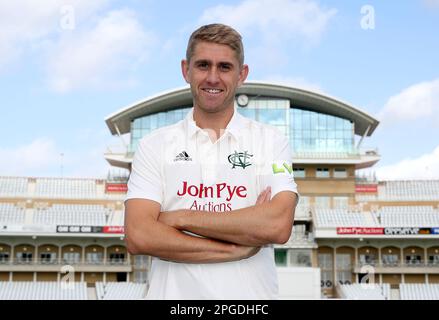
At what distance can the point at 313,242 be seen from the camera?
156 ft

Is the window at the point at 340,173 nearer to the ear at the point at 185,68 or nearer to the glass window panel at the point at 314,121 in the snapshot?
the glass window panel at the point at 314,121

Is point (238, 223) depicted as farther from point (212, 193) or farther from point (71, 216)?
point (71, 216)

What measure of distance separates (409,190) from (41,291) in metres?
32.6

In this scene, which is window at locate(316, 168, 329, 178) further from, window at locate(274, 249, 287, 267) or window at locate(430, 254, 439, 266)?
window at locate(430, 254, 439, 266)

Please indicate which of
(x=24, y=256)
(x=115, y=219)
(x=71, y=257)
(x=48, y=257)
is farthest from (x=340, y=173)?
(x=24, y=256)

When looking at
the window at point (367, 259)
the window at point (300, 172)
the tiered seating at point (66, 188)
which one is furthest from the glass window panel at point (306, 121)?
the tiered seating at point (66, 188)

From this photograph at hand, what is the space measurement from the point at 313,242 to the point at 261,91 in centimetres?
1350

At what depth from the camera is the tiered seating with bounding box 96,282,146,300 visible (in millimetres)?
42156

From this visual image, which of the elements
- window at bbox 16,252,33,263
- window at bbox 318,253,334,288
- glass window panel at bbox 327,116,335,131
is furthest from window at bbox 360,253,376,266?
window at bbox 16,252,33,263

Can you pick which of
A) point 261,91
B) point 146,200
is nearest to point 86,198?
point 261,91

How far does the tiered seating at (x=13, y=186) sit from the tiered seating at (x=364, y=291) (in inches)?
1108

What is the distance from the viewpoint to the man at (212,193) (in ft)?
12.0
